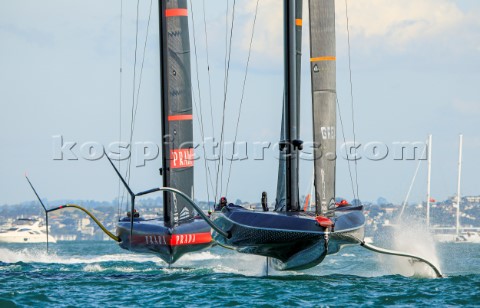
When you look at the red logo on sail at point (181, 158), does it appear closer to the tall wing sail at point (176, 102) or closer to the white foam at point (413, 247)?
the tall wing sail at point (176, 102)

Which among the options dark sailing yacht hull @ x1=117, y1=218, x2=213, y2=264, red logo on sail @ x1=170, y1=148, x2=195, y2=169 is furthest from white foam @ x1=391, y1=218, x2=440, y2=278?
red logo on sail @ x1=170, y1=148, x2=195, y2=169

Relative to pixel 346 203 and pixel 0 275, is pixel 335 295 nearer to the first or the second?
pixel 346 203

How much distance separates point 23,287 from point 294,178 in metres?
6.99

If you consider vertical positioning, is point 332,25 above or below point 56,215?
above

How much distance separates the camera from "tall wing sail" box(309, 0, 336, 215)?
28469mm

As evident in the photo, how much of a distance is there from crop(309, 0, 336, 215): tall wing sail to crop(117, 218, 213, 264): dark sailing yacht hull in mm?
5882

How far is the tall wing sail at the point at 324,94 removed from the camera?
2847 centimetres

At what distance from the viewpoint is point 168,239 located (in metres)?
32.7

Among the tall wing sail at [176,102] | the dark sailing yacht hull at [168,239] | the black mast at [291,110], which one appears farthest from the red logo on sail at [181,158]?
the black mast at [291,110]

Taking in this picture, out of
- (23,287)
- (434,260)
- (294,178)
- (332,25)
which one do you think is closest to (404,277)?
(434,260)

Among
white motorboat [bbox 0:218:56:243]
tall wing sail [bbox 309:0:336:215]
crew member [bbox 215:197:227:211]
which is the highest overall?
tall wing sail [bbox 309:0:336:215]

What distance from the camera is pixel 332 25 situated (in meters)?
29.3

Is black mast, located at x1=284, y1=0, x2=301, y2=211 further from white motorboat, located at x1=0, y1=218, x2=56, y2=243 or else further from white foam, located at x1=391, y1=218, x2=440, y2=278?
white motorboat, located at x1=0, y1=218, x2=56, y2=243

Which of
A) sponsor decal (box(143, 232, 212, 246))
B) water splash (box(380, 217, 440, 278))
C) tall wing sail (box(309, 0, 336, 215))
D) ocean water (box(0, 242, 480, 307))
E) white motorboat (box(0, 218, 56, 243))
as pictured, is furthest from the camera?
white motorboat (box(0, 218, 56, 243))
